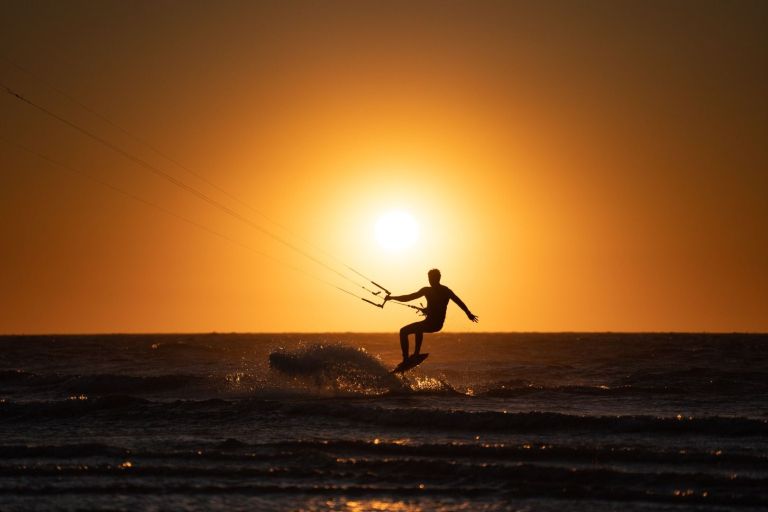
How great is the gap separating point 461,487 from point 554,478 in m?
1.33

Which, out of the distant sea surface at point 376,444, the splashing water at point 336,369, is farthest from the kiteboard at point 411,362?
the distant sea surface at point 376,444

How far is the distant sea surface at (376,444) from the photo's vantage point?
10867mm

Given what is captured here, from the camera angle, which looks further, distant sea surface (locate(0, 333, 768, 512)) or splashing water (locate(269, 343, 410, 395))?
splashing water (locate(269, 343, 410, 395))

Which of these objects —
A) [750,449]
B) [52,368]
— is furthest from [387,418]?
[52,368]

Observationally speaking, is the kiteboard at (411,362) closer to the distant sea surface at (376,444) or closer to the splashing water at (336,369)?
the splashing water at (336,369)

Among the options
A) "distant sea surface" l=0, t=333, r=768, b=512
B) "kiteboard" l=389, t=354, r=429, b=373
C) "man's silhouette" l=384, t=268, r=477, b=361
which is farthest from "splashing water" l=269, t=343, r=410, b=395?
"man's silhouette" l=384, t=268, r=477, b=361

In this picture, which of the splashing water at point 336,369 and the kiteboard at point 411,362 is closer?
the splashing water at point 336,369

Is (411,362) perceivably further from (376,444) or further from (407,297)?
(376,444)

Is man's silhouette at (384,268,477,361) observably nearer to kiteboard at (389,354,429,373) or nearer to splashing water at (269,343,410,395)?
kiteboard at (389,354,429,373)

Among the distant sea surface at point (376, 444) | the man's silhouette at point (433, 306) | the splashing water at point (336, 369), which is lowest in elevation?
the distant sea surface at point (376, 444)

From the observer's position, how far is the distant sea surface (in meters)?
10.9

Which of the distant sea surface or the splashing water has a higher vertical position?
the splashing water

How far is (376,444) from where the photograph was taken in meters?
14.0

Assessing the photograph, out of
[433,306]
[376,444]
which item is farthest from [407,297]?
[376,444]
